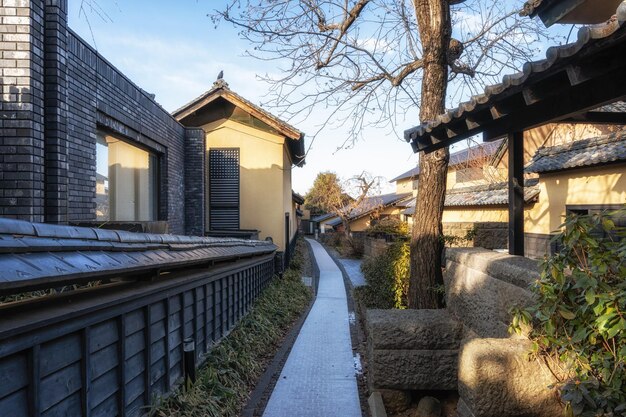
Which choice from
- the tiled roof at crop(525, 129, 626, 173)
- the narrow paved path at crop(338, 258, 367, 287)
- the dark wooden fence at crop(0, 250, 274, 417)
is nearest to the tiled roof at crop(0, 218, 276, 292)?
the dark wooden fence at crop(0, 250, 274, 417)

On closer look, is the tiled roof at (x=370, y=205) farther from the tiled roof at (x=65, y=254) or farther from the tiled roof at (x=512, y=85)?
the tiled roof at (x=65, y=254)

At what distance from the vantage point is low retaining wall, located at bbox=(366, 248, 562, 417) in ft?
8.17

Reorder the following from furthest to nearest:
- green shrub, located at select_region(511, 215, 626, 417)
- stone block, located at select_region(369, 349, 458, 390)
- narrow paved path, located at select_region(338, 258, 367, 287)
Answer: narrow paved path, located at select_region(338, 258, 367, 287)
stone block, located at select_region(369, 349, 458, 390)
green shrub, located at select_region(511, 215, 626, 417)

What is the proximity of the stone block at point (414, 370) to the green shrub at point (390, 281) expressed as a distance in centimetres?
373

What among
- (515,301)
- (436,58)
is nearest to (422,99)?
(436,58)

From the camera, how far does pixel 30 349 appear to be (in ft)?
5.99

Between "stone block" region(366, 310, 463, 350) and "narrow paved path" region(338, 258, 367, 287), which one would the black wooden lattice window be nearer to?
"narrow paved path" region(338, 258, 367, 287)

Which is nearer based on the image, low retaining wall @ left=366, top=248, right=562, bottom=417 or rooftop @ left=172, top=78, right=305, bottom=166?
low retaining wall @ left=366, top=248, right=562, bottom=417

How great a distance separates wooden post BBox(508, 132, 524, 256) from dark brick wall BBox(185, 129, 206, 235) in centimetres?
940

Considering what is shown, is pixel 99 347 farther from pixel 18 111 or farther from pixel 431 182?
pixel 431 182

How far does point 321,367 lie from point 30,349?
4439 millimetres

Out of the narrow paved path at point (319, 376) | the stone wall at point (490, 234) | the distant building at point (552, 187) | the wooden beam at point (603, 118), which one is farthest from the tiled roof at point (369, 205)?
the wooden beam at point (603, 118)

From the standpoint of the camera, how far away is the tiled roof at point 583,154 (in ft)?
22.5

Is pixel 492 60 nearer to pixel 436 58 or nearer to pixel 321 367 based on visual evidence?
pixel 436 58
